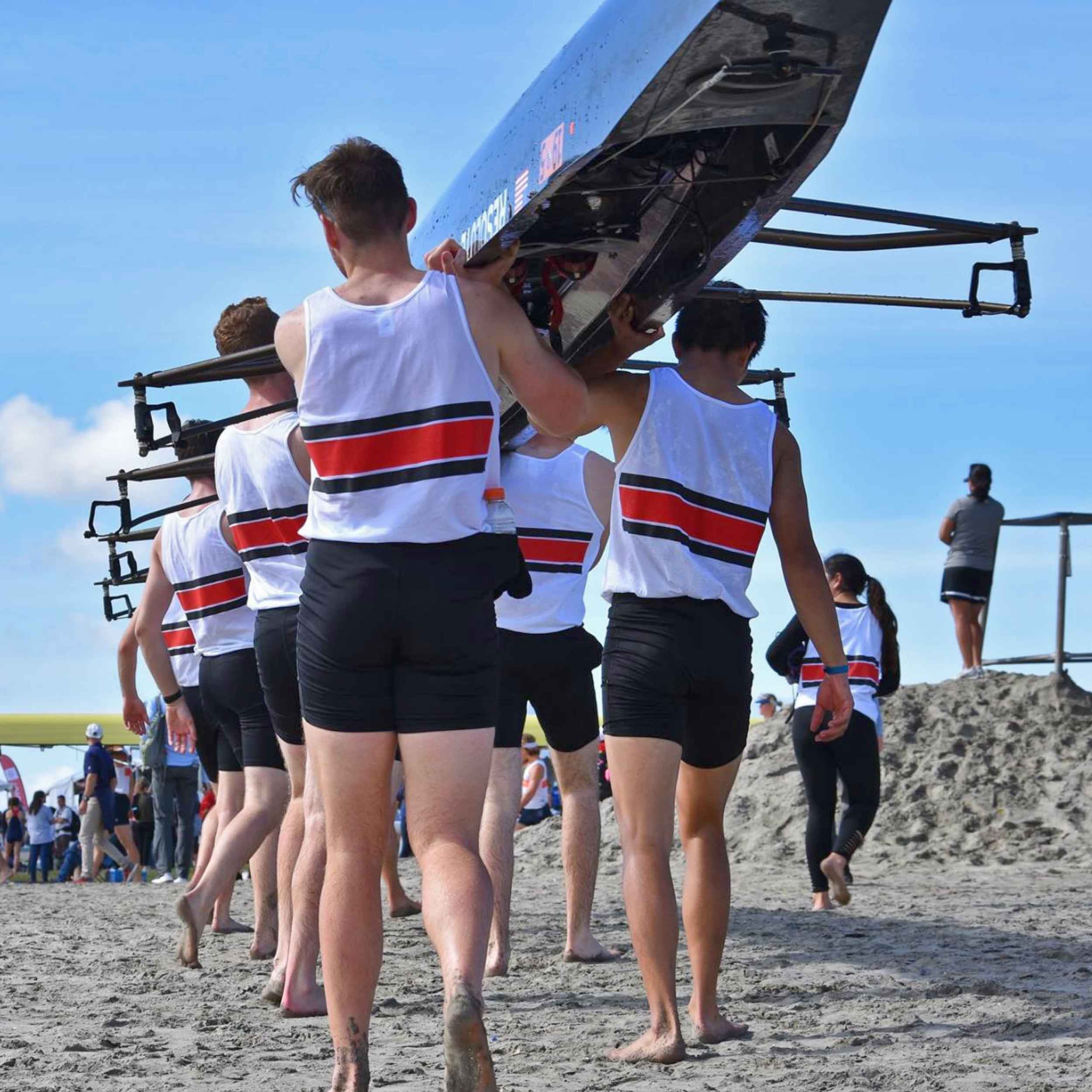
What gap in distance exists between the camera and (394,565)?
3.33m

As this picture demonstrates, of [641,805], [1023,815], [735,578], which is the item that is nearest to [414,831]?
[641,805]

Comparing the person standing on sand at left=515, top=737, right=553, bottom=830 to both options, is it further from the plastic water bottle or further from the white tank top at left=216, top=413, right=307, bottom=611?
the plastic water bottle

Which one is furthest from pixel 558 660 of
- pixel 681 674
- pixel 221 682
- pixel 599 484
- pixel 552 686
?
pixel 681 674

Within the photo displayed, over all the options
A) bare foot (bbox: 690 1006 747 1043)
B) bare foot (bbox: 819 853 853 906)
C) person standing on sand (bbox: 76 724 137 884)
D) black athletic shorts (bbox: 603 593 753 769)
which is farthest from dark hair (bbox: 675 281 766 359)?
person standing on sand (bbox: 76 724 137 884)

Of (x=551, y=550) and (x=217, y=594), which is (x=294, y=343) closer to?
(x=551, y=550)

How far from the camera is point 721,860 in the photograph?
459 centimetres

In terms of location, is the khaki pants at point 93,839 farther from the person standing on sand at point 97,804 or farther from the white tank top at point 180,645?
the white tank top at point 180,645

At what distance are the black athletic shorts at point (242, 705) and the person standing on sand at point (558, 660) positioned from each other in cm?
93

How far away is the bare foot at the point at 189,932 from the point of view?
5.83 meters

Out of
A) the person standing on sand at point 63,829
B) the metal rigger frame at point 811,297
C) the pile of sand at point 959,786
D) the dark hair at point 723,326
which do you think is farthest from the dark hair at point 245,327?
the person standing on sand at point 63,829

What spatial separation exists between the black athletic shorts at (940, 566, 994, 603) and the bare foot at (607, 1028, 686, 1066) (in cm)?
1034

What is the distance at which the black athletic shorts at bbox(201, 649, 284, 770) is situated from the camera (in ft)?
20.6

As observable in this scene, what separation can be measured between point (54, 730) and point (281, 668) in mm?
31039

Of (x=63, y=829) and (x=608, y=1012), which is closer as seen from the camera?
(x=608, y=1012)
